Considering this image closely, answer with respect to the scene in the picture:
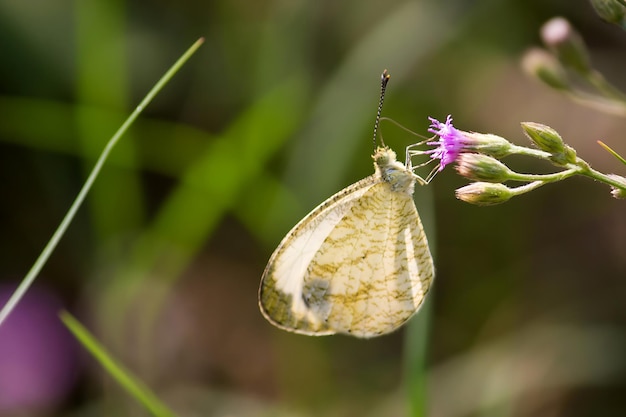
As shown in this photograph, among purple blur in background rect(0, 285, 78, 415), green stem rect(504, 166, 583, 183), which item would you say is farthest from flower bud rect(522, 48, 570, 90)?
purple blur in background rect(0, 285, 78, 415)

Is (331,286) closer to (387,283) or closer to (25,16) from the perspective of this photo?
(387,283)

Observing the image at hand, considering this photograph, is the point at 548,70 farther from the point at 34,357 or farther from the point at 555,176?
the point at 34,357

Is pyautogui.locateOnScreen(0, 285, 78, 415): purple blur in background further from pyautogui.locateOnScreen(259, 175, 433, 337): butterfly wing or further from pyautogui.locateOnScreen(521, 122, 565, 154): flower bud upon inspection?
pyautogui.locateOnScreen(521, 122, 565, 154): flower bud

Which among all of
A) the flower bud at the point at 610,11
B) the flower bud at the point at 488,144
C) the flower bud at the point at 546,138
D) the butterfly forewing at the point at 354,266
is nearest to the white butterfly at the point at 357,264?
the butterfly forewing at the point at 354,266

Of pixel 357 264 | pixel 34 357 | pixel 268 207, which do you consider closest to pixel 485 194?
pixel 357 264

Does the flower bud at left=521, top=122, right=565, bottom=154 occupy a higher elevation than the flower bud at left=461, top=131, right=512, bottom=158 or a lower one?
lower

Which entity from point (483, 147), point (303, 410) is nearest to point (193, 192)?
point (303, 410)
